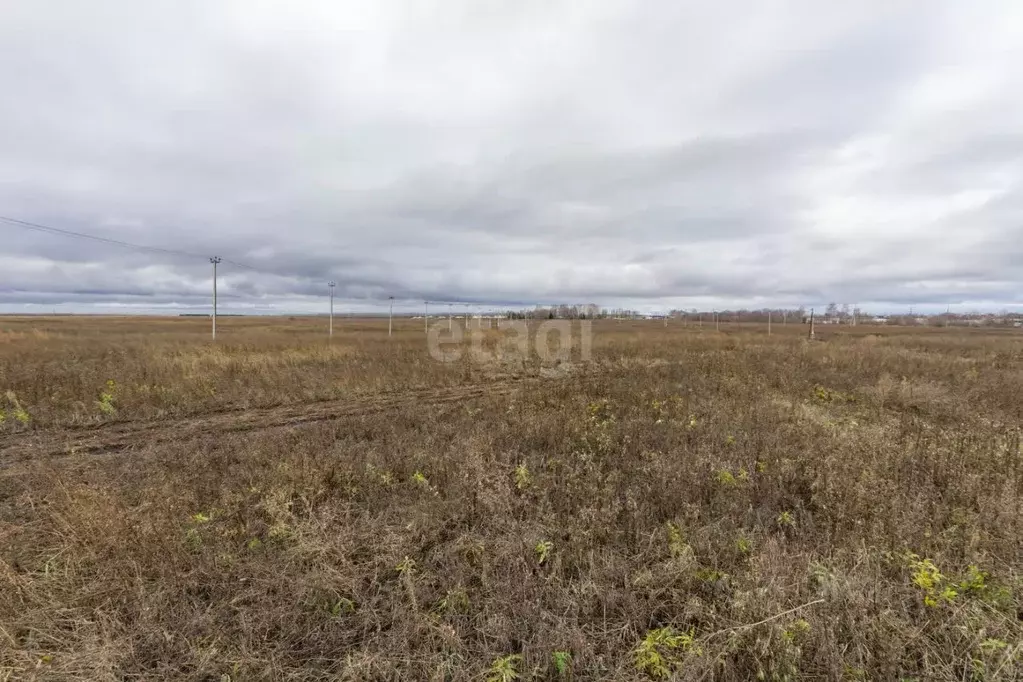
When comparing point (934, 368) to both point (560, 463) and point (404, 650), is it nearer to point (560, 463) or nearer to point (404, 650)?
point (560, 463)

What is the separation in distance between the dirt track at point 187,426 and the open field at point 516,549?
0.12 m

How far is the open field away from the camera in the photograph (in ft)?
9.95

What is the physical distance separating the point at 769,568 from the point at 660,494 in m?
1.70

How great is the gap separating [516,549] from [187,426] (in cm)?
875

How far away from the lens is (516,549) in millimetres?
4293

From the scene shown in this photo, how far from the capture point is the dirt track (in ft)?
25.1

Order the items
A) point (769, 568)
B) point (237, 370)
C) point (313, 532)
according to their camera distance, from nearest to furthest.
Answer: point (769, 568)
point (313, 532)
point (237, 370)

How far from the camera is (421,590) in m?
3.77

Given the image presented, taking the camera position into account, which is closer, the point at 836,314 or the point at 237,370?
the point at 237,370

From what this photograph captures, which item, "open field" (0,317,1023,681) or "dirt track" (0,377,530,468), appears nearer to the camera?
"open field" (0,317,1023,681)

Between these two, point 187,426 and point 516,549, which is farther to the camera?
point 187,426

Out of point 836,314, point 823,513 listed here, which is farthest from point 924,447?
point 836,314

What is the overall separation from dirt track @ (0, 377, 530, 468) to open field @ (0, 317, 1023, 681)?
12cm

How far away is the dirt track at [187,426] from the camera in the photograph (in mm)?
7656
